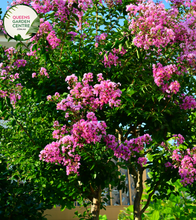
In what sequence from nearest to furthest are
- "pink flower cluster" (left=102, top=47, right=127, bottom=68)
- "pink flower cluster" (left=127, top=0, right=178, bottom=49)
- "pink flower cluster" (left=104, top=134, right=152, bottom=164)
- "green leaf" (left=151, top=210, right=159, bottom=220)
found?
"pink flower cluster" (left=127, top=0, right=178, bottom=49)
"pink flower cluster" (left=104, top=134, right=152, bottom=164)
"pink flower cluster" (left=102, top=47, right=127, bottom=68)
"green leaf" (left=151, top=210, right=159, bottom=220)

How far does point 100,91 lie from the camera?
7.79ft

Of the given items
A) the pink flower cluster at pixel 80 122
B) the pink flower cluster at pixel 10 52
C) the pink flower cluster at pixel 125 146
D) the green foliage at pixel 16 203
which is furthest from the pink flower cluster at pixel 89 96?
the green foliage at pixel 16 203

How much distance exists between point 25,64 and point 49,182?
→ 173cm

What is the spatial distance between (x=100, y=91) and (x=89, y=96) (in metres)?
0.14

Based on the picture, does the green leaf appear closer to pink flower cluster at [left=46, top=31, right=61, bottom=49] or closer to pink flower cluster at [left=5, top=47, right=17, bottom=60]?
pink flower cluster at [left=46, top=31, right=61, bottom=49]

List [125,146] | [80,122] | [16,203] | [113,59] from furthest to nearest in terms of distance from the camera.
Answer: [16,203] → [113,59] → [125,146] → [80,122]

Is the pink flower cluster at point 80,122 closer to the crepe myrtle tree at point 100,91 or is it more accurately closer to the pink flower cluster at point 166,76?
the crepe myrtle tree at point 100,91

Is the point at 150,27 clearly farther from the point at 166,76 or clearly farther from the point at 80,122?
the point at 80,122

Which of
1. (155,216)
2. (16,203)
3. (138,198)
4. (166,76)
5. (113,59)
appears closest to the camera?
(166,76)

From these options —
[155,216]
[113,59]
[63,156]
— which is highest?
[113,59]

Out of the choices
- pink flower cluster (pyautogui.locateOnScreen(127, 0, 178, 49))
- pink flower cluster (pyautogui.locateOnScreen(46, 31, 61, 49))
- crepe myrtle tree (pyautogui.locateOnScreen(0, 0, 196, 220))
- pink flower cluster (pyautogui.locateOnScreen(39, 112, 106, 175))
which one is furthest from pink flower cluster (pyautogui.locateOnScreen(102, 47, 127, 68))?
pink flower cluster (pyautogui.locateOnScreen(39, 112, 106, 175))

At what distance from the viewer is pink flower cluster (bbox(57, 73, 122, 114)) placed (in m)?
2.34

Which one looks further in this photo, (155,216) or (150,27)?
(155,216)

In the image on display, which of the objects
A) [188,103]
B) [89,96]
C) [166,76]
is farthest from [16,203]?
[188,103]
